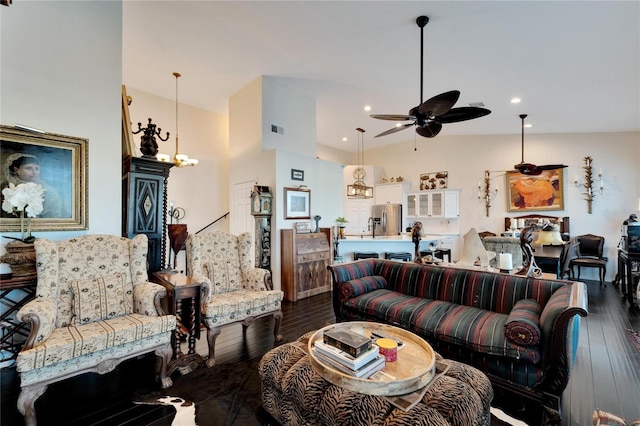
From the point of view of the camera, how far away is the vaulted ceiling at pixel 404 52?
9.56 ft

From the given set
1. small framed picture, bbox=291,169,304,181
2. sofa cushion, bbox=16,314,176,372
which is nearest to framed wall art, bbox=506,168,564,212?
small framed picture, bbox=291,169,304,181

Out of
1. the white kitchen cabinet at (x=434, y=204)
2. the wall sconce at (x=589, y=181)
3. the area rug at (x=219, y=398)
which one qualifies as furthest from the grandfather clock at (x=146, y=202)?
the wall sconce at (x=589, y=181)

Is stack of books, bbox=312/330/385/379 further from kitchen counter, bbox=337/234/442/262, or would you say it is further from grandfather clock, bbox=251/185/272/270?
kitchen counter, bbox=337/234/442/262

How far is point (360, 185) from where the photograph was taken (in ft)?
22.2

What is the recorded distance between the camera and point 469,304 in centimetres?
277

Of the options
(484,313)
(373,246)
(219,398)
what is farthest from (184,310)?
(373,246)

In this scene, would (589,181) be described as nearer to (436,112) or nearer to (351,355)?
(436,112)

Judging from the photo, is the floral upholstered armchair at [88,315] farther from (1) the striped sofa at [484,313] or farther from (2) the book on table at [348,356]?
(1) the striped sofa at [484,313]

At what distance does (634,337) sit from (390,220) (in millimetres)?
5556

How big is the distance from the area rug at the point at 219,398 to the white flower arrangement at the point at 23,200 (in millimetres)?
1774

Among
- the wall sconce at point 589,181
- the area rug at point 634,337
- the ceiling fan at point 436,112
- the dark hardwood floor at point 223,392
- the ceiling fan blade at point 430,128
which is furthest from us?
the wall sconce at point 589,181

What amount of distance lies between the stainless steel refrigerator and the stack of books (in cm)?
687

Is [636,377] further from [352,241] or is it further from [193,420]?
[352,241]

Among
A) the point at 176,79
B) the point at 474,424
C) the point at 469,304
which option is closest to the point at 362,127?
the point at 176,79
